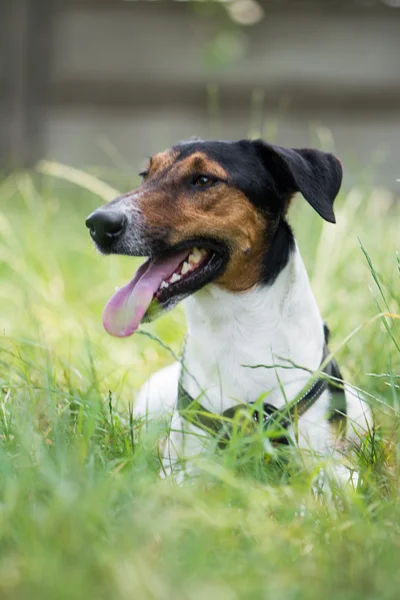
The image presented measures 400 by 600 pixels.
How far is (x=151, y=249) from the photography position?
2443mm

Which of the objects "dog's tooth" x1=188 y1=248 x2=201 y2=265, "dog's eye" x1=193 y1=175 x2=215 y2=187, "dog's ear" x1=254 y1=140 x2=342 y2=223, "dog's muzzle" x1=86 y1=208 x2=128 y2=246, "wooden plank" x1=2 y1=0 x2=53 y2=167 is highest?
"dog's ear" x1=254 y1=140 x2=342 y2=223

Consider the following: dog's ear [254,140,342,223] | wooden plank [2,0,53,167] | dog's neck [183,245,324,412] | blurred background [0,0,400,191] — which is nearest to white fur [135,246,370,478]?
dog's neck [183,245,324,412]

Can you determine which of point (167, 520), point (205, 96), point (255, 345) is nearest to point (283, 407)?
point (255, 345)

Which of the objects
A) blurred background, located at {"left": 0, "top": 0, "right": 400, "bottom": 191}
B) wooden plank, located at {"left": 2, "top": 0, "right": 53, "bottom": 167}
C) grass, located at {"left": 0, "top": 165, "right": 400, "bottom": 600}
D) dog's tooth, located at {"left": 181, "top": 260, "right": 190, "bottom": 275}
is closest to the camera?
grass, located at {"left": 0, "top": 165, "right": 400, "bottom": 600}

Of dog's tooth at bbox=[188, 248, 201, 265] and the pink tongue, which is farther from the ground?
dog's tooth at bbox=[188, 248, 201, 265]

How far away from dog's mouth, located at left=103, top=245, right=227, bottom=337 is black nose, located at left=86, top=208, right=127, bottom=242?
166 mm

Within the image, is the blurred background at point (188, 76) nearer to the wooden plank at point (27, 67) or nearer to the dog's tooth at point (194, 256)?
the wooden plank at point (27, 67)

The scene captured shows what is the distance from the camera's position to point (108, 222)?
2410mm

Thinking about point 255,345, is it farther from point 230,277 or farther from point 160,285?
point 160,285

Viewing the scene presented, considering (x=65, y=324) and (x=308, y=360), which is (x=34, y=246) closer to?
(x=65, y=324)

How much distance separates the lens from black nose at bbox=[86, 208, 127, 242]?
241 centimetres

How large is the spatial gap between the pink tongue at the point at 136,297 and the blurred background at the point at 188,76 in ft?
16.5

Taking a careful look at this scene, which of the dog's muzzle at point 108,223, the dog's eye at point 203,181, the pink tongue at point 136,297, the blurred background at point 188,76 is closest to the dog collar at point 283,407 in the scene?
the pink tongue at point 136,297

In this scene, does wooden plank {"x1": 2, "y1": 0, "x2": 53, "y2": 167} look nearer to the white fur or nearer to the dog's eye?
the dog's eye
